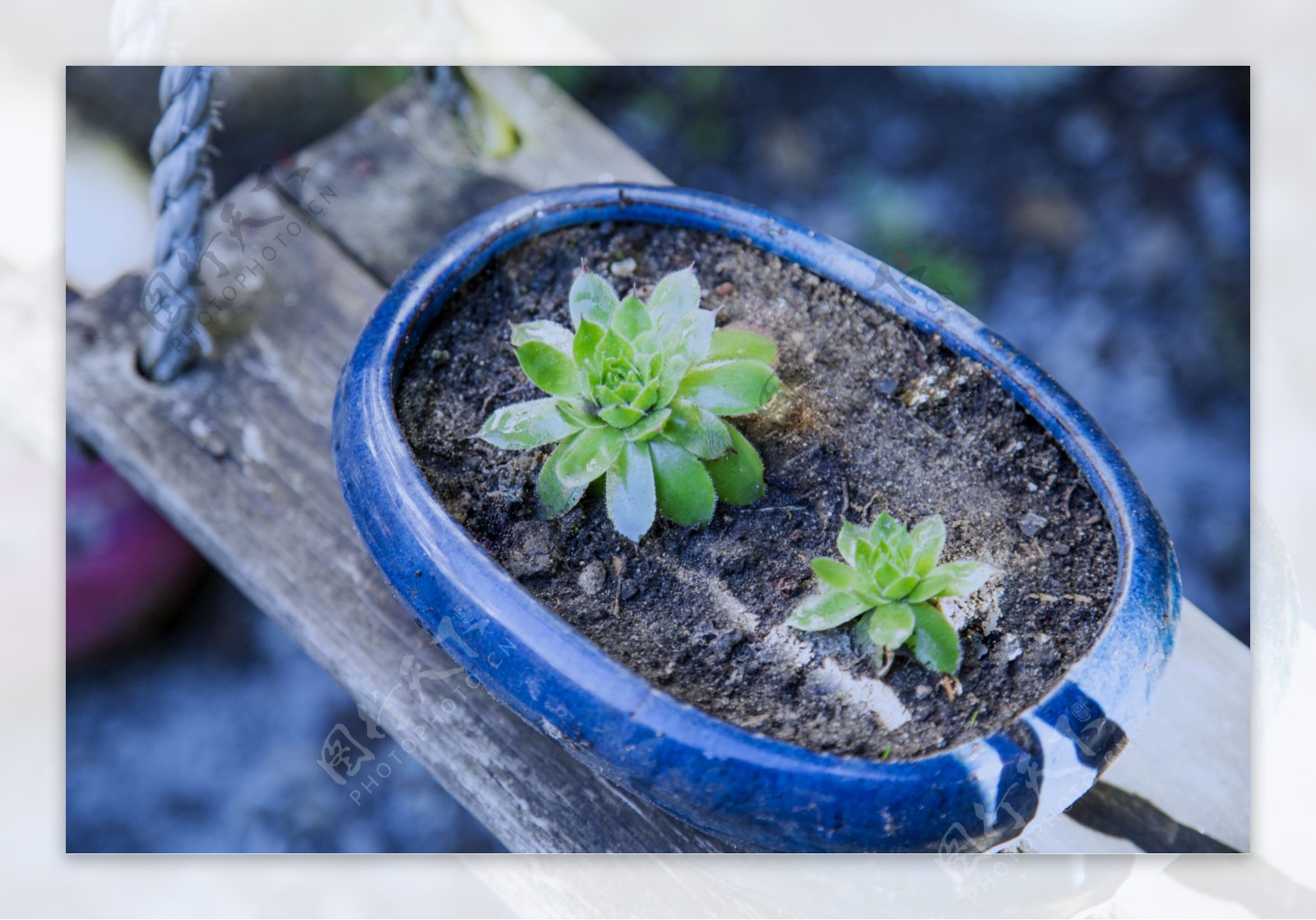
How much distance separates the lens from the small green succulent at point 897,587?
2.51ft

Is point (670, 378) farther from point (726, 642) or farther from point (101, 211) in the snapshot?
point (101, 211)

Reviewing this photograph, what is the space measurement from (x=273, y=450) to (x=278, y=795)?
36cm

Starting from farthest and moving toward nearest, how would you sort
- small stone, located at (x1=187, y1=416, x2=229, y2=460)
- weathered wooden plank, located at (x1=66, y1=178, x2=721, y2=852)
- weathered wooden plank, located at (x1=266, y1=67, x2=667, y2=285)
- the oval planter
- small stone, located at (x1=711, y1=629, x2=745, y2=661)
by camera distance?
1. weathered wooden plank, located at (x1=266, y1=67, x2=667, y2=285)
2. small stone, located at (x1=187, y1=416, x2=229, y2=460)
3. weathered wooden plank, located at (x1=66, y1=178, x2=721, y2=852)
4. small stone, located at (x1=711, y1=629, x2=745, y2=661)
5. the oval planter

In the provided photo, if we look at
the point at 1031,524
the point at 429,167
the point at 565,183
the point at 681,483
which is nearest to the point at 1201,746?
the point at 1031,524

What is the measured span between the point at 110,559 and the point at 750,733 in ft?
2.80

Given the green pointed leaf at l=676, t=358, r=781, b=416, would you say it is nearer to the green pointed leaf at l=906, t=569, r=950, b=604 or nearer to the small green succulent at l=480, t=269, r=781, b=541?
the small green succulent at l=480, t=269, r=781, b=541

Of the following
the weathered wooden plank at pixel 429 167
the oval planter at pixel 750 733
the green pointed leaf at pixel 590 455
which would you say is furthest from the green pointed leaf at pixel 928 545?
the weathered wooden plank at pixel 429 167

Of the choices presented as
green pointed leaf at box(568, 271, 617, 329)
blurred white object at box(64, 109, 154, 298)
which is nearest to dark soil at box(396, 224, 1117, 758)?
green pointed leaf at box(568, 271, 617, 329)

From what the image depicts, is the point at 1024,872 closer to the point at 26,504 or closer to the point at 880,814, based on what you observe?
the point at 880,814

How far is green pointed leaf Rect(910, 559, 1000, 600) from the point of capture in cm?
76

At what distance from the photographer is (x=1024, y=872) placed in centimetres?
95

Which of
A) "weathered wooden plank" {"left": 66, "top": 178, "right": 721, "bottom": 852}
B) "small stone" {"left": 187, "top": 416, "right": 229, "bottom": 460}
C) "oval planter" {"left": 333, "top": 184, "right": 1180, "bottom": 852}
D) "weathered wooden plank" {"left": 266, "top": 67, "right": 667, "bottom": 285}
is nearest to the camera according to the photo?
"oval planter" {"left": 333, "top": 184, "right": 1180, "bottom": 852}

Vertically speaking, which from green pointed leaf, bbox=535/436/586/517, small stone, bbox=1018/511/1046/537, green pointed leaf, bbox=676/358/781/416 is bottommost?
green pointed leaf, bbox=535/436/586/517

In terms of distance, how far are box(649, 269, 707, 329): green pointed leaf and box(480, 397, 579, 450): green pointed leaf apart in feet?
0.33
